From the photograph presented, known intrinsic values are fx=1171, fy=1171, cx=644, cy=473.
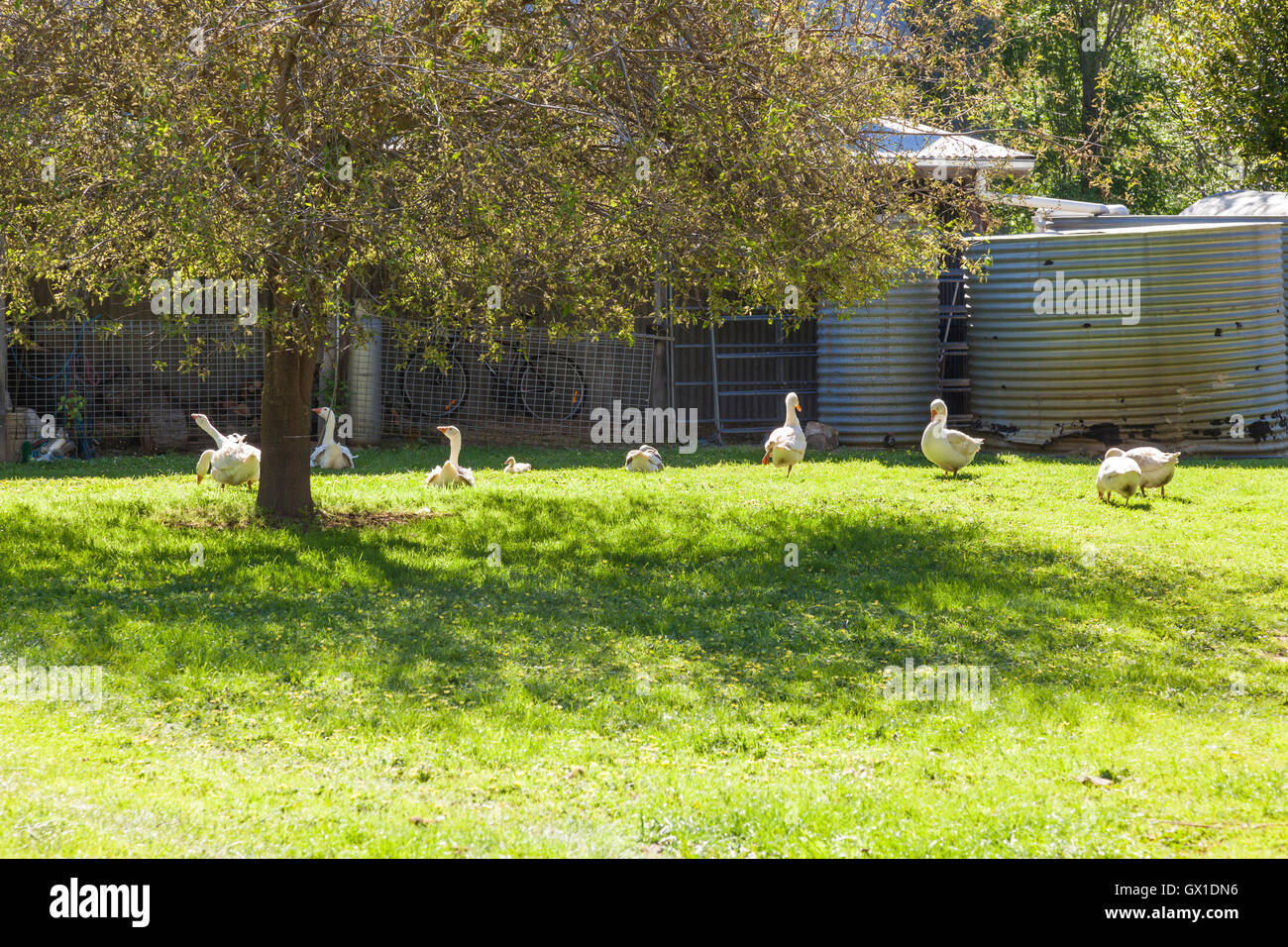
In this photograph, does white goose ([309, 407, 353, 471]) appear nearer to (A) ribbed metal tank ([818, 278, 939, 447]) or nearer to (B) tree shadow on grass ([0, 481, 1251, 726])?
(B) tree shadow on grass ([0, 481, 1251, 726])

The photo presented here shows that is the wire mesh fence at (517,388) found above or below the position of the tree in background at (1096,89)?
below

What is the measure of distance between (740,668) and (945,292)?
45.7 ft

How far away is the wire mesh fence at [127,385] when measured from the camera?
18.5 meters

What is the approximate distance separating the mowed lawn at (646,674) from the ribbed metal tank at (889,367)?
5.80 meters

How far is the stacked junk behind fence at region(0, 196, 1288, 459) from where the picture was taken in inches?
678

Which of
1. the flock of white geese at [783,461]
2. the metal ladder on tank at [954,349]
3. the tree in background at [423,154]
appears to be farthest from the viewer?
the metal ladder on tank at [954,349]

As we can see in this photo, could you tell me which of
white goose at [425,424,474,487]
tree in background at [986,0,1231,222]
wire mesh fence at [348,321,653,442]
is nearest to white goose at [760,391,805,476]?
white goose at [425,424,474,487]

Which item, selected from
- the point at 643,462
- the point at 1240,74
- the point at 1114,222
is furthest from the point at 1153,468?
the point at 1114,222

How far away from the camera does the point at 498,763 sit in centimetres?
580

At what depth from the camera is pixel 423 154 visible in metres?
9.85

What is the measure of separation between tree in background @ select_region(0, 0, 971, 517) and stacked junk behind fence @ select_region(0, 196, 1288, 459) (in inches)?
218

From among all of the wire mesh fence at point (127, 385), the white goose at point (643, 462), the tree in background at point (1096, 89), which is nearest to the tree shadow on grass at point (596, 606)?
the white goose at point (643, 462)

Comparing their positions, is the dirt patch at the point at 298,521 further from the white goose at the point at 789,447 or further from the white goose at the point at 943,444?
the white goose at the point at 943,444
